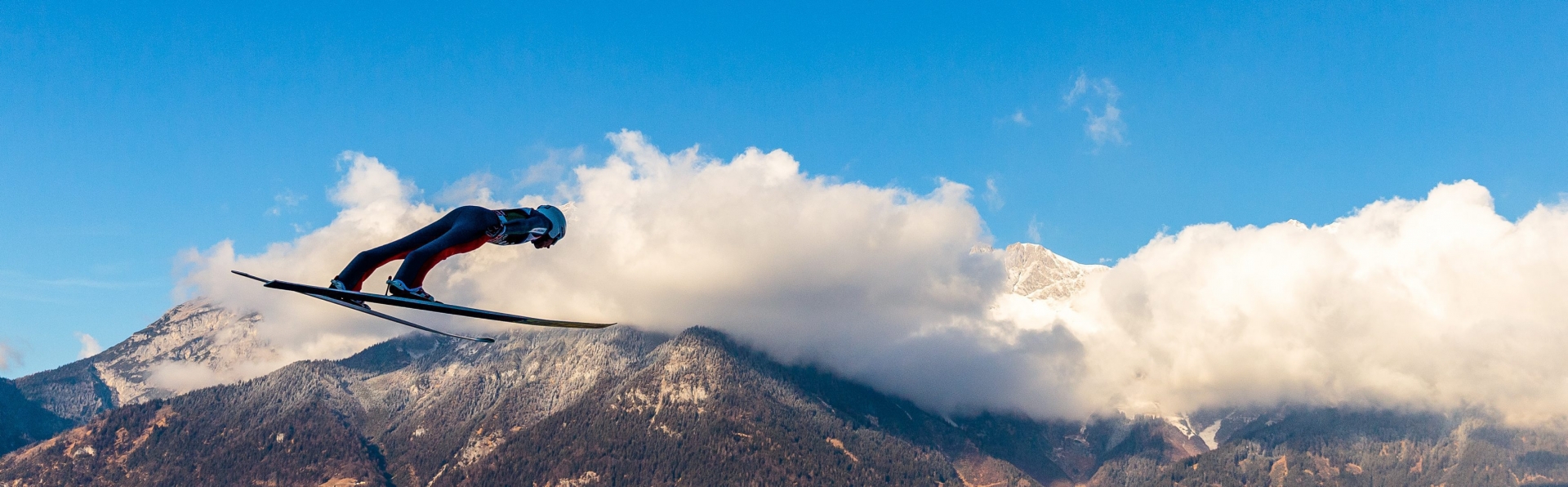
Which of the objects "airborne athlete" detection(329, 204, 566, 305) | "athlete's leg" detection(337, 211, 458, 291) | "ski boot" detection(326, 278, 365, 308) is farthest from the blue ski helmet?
"ski boot" detection(326, 278, 365, 308)

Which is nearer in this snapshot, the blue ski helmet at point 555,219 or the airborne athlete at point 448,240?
the airborne athlete at point 448,240

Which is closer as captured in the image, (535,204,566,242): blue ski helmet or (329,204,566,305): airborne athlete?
(329,204,566,305): airborne athlete

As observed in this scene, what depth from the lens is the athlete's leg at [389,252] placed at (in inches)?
617

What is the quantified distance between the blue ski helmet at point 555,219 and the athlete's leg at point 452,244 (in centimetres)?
93

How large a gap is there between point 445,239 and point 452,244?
13 cm

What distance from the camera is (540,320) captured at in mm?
15664

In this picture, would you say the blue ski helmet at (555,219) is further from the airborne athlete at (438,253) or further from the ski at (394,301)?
the ski at (394,301)

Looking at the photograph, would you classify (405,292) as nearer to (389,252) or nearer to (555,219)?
(389,252)

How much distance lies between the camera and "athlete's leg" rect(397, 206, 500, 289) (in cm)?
1552

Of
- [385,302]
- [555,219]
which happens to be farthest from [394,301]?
[555,219]

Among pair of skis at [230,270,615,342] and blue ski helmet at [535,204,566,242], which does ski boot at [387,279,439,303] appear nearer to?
pair of skis at [230,270,615,342]

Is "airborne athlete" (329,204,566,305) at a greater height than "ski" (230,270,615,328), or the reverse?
"airborne athlete" (329,204,566,305)

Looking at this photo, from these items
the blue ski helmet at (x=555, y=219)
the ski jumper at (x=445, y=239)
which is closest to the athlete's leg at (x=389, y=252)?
the ski jumper at (x=445, y=239)

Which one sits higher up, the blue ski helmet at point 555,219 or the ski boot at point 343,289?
the blue ski helmet at point 555,219
